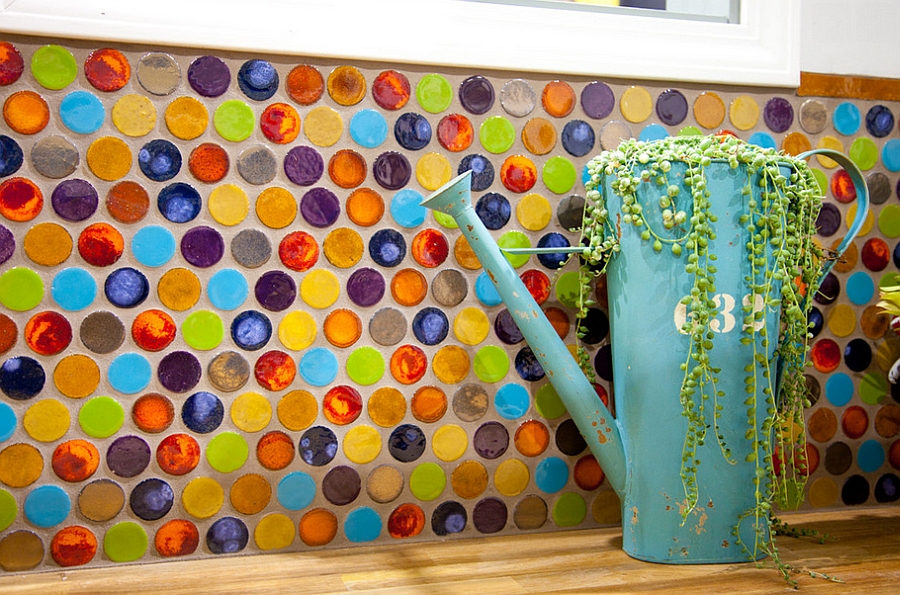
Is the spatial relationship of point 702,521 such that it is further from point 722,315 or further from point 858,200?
point 858,200

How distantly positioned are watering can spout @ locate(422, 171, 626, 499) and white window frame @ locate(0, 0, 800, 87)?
0.97 ft

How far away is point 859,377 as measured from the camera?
1.57 metres

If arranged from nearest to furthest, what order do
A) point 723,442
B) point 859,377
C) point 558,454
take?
point 723,442 < point 558,454 < point 859,377

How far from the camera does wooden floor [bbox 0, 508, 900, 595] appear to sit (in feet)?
3.67

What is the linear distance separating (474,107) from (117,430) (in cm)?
79

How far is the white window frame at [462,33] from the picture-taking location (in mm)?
1248

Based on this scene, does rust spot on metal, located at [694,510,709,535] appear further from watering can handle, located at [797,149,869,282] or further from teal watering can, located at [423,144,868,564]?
watering can handle, located at [797,149,869,282]

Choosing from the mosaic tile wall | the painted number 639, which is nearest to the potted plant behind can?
the painted number 639

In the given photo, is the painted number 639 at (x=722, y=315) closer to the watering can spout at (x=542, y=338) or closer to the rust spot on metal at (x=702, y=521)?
the watering can spout at (x=542, y=338)

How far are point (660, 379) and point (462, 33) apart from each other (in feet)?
2.21

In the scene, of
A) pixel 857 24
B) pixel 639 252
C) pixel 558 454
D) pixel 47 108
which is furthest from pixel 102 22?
pixel 857 24

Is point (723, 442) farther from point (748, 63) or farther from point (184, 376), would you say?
point (184, 376)

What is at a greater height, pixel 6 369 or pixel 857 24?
pixel 857 24

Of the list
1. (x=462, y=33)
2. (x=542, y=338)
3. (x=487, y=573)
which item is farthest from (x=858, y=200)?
(x=487, y=573)
